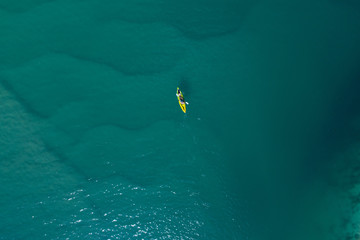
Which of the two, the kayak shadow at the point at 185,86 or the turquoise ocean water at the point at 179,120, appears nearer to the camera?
the turquoise ocean water at the point at 179,120

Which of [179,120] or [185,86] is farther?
[185,86]

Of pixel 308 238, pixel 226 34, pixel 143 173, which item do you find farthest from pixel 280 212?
pixel 226 34

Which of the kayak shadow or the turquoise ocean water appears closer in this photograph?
the turquoise ocean water

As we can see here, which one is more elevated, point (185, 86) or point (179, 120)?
point (185, 86)
